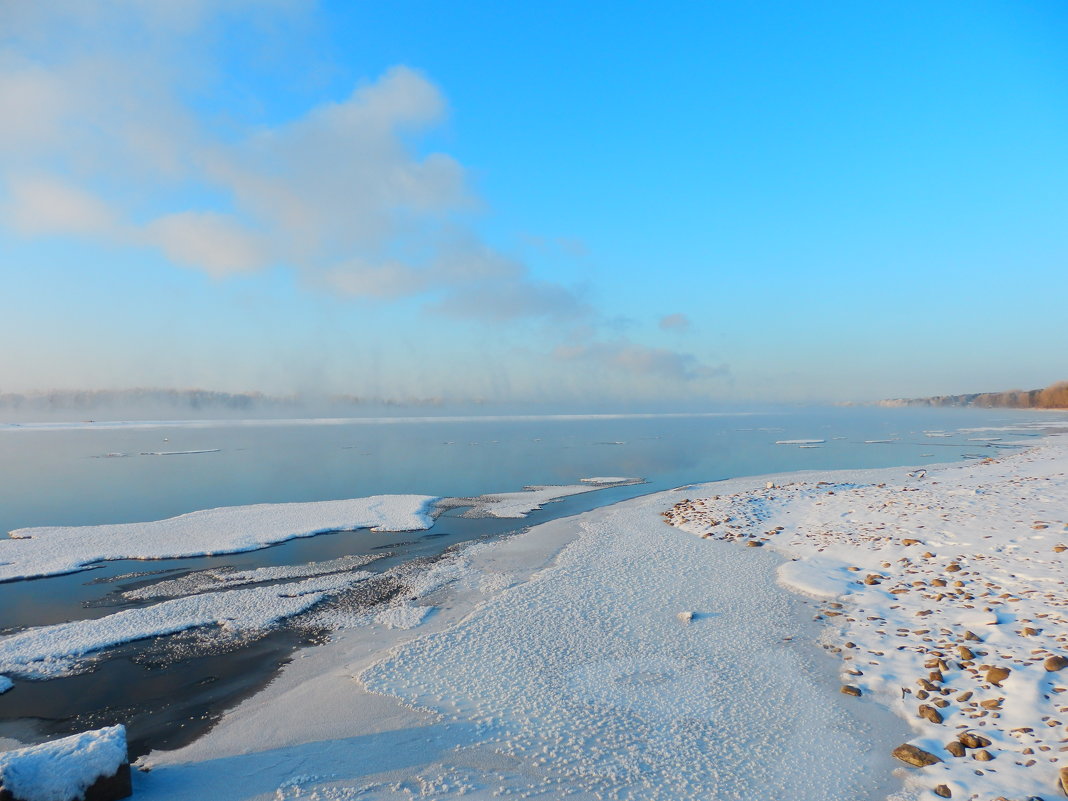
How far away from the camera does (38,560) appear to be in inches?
479

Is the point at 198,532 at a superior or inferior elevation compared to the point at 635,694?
superior

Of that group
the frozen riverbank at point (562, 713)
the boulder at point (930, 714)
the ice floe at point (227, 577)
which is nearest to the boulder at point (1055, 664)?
the boulder at point (930, 714)

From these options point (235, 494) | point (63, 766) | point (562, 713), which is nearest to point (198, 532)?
point (235, 494)

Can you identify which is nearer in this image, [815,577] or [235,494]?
[815,577]

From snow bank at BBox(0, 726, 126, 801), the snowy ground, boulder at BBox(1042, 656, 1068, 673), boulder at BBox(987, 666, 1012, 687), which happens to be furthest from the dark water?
boulder at BBox(1042, 656, 1068, 673)

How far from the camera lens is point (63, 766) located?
4199mm

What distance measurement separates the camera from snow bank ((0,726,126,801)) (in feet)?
13.2

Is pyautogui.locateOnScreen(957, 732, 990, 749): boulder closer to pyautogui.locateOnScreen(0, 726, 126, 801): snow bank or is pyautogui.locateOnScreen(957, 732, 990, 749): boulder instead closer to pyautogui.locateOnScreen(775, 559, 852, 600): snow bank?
pyautogui.locateOnScreen(775, 559, 852, 600): snow bank

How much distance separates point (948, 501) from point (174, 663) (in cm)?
1636

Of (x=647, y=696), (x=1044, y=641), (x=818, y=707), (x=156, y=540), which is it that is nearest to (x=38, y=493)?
(x=156, y=540)

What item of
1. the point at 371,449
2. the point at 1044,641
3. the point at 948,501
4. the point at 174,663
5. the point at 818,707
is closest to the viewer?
the point at 818,707

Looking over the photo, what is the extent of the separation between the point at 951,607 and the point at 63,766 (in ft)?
33.2

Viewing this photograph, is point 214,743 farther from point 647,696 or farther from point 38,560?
point 38,560

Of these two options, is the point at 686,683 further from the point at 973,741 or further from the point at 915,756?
the point at 973,741
